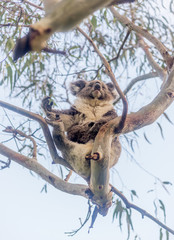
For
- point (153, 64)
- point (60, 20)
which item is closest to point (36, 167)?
point (153, 64)

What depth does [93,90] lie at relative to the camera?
3846 millimetres

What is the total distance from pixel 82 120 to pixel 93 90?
0.52 meters

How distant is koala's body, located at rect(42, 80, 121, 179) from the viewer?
2.89 metres

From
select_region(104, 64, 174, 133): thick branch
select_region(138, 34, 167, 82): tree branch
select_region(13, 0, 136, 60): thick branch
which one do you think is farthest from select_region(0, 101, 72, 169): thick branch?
select_region(13, 0, 136, 60): thick branch

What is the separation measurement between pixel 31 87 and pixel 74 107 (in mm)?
575

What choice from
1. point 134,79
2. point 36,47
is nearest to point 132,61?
point 134,79

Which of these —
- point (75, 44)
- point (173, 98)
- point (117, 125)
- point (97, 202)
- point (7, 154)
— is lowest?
point (97, 202)

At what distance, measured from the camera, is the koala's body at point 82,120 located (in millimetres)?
2887

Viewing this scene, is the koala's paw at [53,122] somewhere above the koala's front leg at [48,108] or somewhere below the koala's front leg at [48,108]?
below

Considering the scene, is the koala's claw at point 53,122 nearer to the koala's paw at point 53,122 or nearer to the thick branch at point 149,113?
the koala's paw at point 53,122

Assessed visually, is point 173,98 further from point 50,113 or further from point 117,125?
point 50,113

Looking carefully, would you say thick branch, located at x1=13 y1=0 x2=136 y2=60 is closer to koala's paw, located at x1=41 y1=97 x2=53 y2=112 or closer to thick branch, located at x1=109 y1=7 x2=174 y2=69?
thick branch, located at x1=109 y1=7 x2=174 y2=69

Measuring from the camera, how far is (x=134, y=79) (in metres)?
3.62

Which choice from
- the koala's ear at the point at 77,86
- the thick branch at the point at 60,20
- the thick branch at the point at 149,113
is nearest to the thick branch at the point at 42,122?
the thick branch at the point at 149,113
